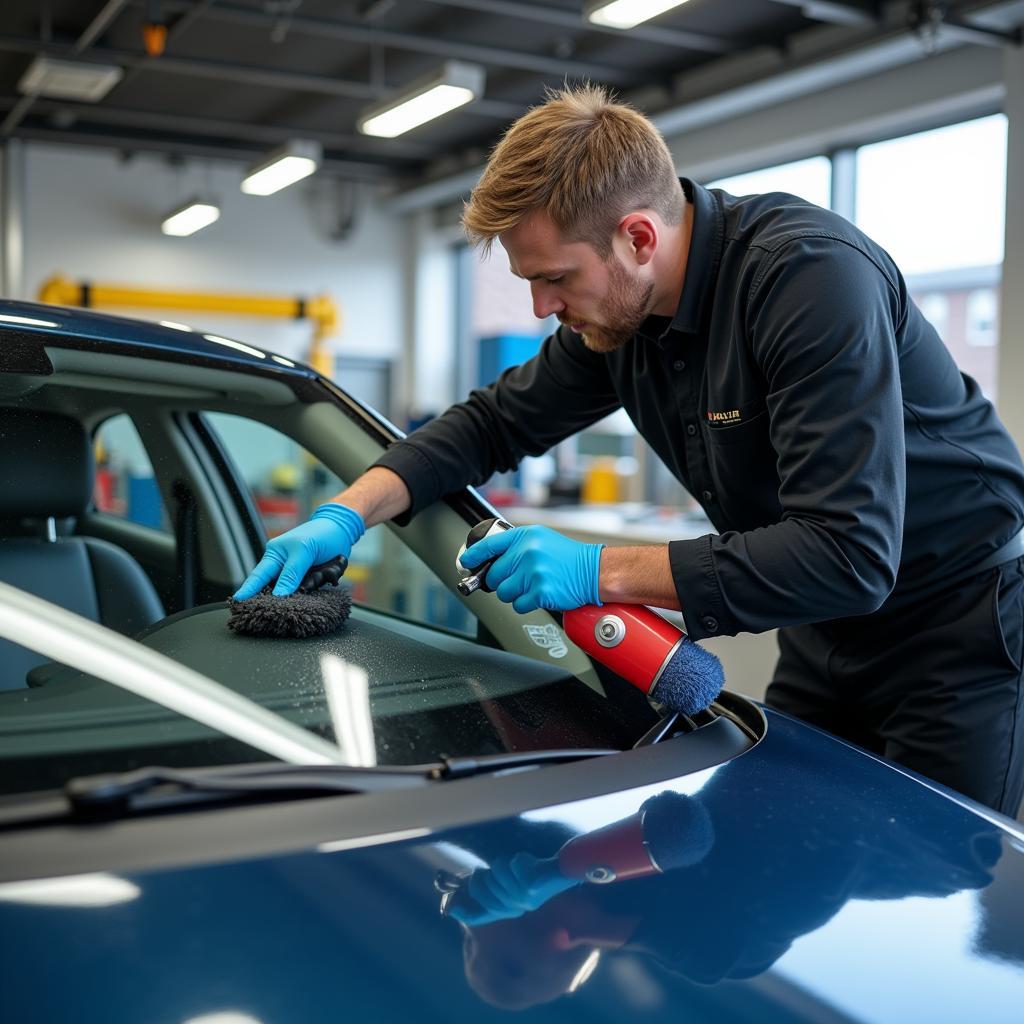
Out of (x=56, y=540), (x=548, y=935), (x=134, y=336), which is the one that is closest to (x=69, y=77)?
(x=134, y=336)

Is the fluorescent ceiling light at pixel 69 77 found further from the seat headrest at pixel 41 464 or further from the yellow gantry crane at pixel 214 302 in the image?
the seat headrest at pixel 41 464

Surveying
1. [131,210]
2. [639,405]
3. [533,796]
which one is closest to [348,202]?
[131,210]

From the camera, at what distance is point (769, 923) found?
83cm

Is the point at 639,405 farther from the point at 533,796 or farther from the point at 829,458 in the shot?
the point at 533,796

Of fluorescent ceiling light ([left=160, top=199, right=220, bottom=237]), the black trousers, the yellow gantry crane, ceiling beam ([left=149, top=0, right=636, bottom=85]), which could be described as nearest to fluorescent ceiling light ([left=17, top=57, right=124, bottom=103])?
ceiling beam ([left=149, top=0, right=636, bottom=85])

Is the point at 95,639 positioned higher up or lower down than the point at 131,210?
lower down

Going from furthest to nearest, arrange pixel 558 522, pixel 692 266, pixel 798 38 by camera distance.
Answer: pixel 798 38 < pixel 558 522 < pixel 692 266

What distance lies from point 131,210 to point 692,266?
864 centimetres

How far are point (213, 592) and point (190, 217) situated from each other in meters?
7.92

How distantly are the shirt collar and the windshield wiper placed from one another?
2.28ft

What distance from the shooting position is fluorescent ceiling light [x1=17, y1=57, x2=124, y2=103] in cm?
551

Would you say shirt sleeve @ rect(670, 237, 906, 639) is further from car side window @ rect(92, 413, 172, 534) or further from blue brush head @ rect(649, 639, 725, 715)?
car side window @ rect(92, 413, 172, 534)

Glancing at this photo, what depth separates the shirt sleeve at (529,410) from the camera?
1.71 m

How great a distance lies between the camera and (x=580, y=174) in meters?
1.35
